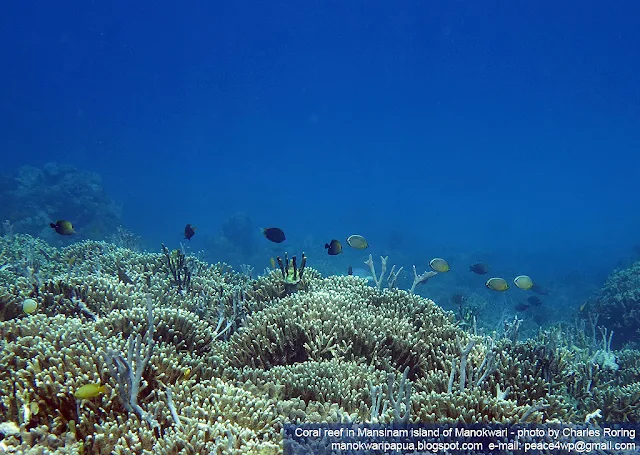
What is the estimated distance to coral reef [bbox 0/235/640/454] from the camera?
2.86m

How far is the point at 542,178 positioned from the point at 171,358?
220m

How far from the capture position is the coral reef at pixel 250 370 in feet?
9.37

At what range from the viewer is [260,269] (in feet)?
87.9

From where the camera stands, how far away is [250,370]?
3930 mm

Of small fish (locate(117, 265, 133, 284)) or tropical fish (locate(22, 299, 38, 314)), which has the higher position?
small fish (locate(117, 265, 133, 284))

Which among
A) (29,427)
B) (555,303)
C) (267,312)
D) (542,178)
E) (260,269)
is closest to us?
(29,427)

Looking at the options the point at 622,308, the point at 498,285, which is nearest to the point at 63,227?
the point at 498,285

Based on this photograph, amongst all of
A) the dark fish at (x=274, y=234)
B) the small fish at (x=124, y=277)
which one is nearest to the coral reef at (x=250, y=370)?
the small fish at (x=124, y=277)

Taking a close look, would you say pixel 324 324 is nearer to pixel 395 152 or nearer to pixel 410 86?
pixel 410 86

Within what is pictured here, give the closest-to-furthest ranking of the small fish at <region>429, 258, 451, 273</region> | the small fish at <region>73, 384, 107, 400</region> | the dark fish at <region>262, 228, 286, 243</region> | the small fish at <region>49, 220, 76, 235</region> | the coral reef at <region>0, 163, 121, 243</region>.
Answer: the small fish at <region>73, 384, 107, 400</region>, the small fish at <region>49, 220, 76, 235</region>, the dark fish at <region>262, 228, 286, 243</region>, the small fish at <region>429, 258, 451, 273</region>, the coral reef at <region>0, 163, 121, 243</region>

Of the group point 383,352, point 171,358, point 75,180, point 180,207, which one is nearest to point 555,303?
point 383,352

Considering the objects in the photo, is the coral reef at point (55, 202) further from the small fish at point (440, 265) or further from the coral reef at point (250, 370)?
the coral reef at point (250, 370)

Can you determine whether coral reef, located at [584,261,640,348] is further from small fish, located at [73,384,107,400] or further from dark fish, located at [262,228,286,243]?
small fish, located at [73,384,107,400]

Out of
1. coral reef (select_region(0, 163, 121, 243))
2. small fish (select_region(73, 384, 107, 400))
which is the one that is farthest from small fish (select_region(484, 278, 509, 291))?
coral reef (select_region(0, 163, 121, 243))
